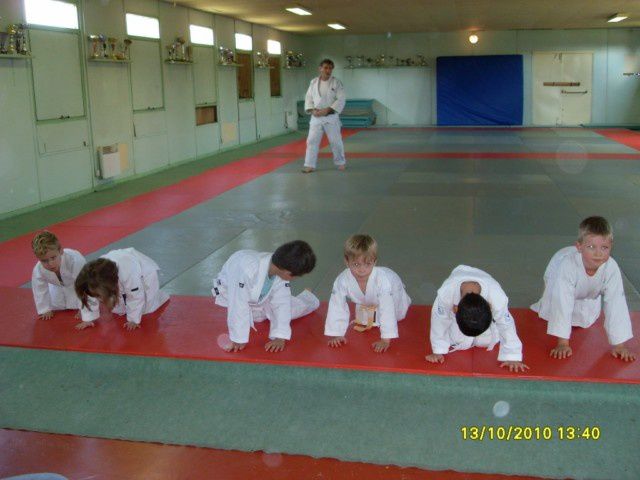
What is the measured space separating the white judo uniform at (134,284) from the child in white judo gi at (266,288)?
22.6 inches

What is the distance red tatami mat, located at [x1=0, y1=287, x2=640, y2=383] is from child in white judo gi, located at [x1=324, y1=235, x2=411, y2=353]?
0.10m

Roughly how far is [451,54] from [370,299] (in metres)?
16.8

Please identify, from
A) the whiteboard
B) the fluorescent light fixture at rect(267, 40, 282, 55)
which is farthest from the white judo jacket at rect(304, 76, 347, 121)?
the fluorescent light fixture at rect(267, 40, 282, 55)

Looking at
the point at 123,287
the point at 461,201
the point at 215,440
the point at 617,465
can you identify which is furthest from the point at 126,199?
the point at 617,465

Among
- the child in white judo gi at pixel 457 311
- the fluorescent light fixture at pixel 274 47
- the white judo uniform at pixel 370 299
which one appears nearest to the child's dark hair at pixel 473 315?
the child in white judo gi at pixel 457 311

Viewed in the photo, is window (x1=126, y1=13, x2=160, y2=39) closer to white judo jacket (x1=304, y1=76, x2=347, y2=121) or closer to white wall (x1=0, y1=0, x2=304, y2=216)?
white wall (x1=0, y1=0, x2=304, y2=216)

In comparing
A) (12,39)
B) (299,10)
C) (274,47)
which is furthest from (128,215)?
(274,47)

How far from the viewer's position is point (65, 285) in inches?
159

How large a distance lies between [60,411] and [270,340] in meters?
1.12

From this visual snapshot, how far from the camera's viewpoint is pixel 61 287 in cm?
412

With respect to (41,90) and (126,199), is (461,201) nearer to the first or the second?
(126,199)

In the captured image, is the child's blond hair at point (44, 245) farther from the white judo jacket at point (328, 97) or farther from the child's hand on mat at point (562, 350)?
the white judo jacket at point (328, 97)

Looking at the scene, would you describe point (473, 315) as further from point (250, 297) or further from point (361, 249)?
point (250, 297)

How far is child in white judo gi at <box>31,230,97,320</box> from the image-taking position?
373 centimetres
